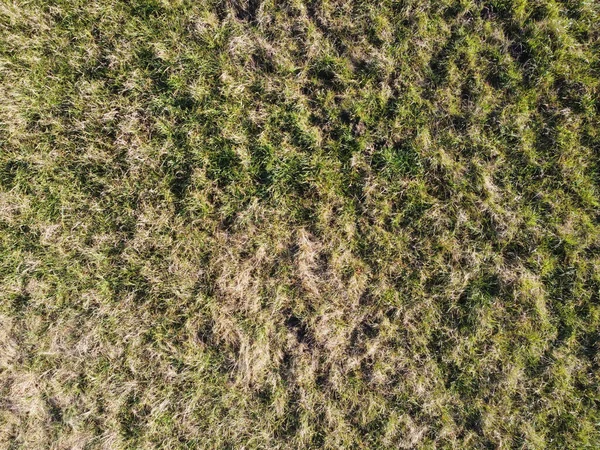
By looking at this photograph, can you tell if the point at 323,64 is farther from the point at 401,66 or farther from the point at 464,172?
the point at 464,172

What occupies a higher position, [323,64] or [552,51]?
[552,51]

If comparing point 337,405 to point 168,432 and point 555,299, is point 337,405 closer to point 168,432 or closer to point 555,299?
point 168,432

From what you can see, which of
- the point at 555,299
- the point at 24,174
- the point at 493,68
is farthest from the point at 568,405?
the point at 24,174

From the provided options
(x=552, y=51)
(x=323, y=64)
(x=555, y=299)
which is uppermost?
(x=552, y=51)

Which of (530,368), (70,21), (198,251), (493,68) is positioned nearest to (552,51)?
(493,68)

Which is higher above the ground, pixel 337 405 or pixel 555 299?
pixel 555 299

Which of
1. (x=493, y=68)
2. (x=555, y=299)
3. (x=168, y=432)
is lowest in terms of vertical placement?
(x=168, y=432)
